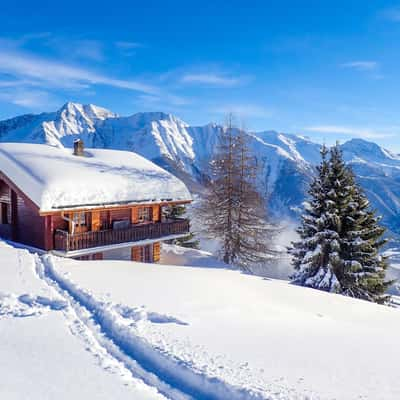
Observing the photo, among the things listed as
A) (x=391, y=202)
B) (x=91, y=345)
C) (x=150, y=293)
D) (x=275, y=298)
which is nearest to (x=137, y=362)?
(x=91, y=345)

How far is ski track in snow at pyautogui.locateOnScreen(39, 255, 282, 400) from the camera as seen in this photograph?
5.52 meters

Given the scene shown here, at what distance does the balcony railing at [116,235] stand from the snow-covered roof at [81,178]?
1.33 metres

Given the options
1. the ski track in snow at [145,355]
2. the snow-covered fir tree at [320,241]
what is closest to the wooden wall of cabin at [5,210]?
the ski track in snow at [145,355]

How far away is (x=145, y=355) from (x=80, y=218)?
1181 centimetres

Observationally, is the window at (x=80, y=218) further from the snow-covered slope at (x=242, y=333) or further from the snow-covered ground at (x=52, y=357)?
the snow-covered ground at (x=52, y=357)

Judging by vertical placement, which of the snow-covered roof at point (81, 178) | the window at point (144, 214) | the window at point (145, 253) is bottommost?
the window at point (145, 253)

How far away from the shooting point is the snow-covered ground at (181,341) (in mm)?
5578

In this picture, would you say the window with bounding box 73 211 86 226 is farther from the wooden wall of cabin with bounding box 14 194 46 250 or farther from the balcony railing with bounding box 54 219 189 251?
the wooden wall of cabin with bounding box 14 194 46 250

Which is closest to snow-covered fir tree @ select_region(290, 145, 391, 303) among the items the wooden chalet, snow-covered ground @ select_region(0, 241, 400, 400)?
snow-covered ground @ select_region(0, 241, 400, 400)

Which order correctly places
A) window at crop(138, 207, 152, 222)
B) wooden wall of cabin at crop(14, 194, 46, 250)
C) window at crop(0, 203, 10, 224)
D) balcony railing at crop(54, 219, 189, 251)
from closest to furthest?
balcony railing at crop(54, 219, 189, 251)
wooden wall of cabin at crop(14, 194, 46, 250)
window at crop(0, 203, 10, 224)
window at crop(138, 207, 152, 222)

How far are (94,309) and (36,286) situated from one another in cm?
263

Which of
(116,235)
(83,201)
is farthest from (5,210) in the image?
(116,235)

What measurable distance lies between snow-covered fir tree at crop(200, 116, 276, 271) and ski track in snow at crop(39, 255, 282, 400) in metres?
13.3

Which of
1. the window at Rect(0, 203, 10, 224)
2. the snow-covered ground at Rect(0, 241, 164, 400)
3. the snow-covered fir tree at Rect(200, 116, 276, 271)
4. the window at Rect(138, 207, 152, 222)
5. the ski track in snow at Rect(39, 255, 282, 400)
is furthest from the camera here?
the snow-covered fir tree at Rect(200, 116, 276, 271)
